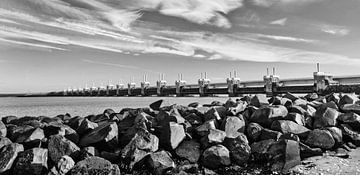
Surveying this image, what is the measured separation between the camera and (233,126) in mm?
8586

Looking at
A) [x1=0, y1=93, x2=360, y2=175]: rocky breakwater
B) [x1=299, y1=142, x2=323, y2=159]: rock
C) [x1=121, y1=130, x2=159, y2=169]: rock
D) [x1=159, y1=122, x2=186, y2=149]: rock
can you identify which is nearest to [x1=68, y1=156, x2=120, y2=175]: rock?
[x1=0, y1=93, x2=360, y2=175]: rocky breakwater

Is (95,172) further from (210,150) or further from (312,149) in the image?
(312,149)

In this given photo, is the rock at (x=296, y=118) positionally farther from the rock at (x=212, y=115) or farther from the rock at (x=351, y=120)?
the rock at (x=212, y=115)

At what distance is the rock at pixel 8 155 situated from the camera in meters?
6.11

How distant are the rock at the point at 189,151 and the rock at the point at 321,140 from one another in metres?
3.46

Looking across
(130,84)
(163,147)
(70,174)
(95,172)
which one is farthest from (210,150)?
(130,84)

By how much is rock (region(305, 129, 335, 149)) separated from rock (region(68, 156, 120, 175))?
5.73 meters

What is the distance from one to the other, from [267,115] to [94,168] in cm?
615

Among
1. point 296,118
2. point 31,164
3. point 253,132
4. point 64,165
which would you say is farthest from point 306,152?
point 31,164

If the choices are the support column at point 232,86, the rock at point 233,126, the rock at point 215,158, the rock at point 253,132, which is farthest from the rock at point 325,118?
the support column at point 232,86

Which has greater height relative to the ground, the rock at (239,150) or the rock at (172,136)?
the rock at (172,136)

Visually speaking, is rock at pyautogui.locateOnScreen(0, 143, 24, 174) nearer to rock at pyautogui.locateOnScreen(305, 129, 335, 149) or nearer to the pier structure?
rock at pyautogui.locateOnScreen(305, 129, 335, 149)

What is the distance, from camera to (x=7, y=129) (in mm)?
8617

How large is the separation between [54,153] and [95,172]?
169cm
